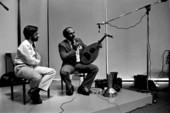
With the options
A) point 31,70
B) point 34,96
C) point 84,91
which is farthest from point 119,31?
point 34,96

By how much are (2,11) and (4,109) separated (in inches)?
85.5

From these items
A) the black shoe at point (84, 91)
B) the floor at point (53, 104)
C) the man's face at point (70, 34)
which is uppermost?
the man's face at point (70, 34)

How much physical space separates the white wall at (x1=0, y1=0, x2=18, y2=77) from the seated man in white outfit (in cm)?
139

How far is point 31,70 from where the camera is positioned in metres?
2.27

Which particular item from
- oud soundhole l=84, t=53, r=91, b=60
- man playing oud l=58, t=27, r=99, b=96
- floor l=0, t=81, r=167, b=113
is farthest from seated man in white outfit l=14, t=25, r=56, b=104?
oud soundhole l=84, t=53, r=91, b=60

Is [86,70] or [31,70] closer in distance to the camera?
[31,70]

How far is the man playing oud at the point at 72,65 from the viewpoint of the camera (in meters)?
2.72

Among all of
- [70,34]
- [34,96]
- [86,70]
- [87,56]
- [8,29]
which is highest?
[8,29]

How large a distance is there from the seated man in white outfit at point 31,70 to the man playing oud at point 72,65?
0.40 meters

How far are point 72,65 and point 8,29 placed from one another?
1659 millimetres

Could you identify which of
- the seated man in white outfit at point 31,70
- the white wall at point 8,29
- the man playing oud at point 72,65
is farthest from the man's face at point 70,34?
the white wall at point 8,29

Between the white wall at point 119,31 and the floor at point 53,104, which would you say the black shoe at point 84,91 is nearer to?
the floor at point 53,104

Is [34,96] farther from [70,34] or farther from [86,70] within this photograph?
[70,34]

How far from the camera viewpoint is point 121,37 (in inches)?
157
